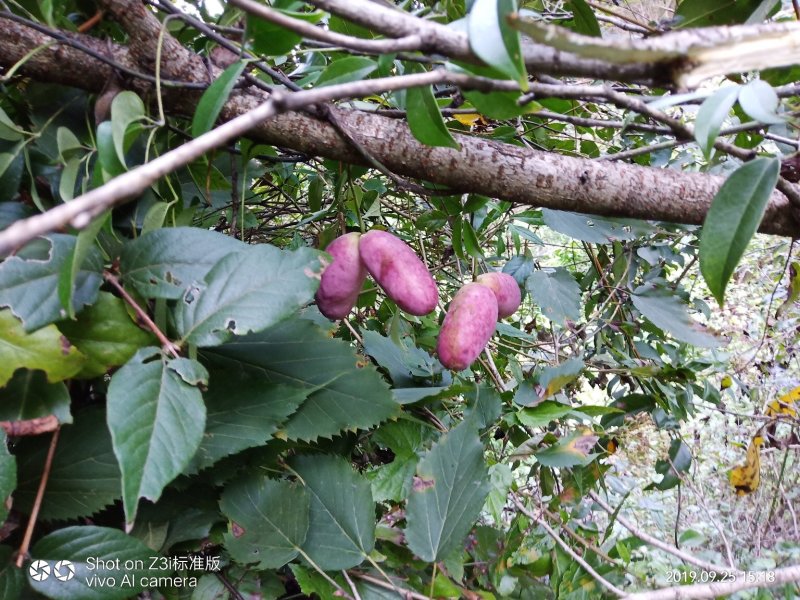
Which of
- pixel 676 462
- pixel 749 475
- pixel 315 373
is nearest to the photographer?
pixel 315 373

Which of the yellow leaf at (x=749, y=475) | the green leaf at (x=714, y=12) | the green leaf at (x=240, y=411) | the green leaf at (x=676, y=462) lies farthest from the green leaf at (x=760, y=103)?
the yellow leaf at (x=749, y=475)

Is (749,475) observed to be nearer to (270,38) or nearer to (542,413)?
(542,413)

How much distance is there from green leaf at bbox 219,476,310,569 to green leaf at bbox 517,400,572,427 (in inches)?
11.2

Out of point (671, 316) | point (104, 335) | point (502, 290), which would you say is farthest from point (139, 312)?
point (671, 316)

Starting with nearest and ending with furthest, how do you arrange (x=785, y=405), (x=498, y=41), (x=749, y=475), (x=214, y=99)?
(x=498, y=41), (x=214, y=99), (x=749, y=475), (x=785, y=405)

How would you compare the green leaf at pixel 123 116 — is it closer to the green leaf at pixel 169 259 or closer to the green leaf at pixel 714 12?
the green leaf at pixel 169 259

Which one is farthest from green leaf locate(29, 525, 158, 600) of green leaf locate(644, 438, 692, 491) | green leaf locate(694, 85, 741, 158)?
green leaf locate(644, 438, 692, 491)

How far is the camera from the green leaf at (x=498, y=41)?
251mm

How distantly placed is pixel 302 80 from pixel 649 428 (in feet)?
6.08

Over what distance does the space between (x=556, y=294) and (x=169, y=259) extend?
56 centimetres

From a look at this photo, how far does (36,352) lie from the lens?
35cm

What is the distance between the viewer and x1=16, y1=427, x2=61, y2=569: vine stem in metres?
0.38

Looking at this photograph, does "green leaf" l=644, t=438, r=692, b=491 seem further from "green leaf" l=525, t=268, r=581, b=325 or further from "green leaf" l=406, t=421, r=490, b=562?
"green leaf" l=406, t=421, r=490, b=562
